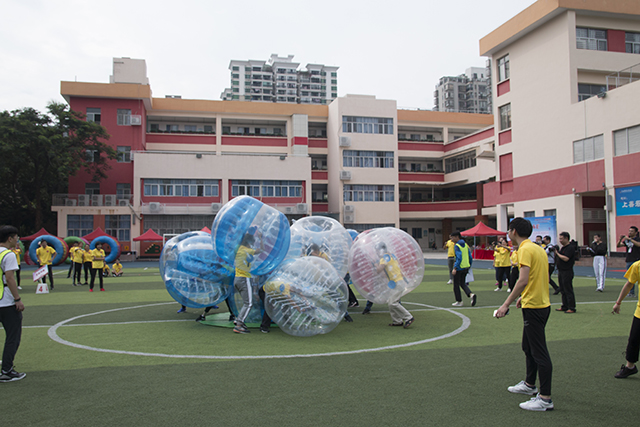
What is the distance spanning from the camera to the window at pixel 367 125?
4653cm

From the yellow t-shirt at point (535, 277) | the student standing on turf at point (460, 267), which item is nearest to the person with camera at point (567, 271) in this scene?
the student standing on turf at point (460, 267)

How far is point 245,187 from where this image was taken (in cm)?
4288

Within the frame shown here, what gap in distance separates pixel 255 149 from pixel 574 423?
4486cm

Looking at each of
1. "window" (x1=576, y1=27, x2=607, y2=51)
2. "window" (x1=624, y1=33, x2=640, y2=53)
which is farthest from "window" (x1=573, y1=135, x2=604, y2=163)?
"window" (x1=624, y1=33, x2=640, y2=53)

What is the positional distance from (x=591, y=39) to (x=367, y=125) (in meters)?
22.7

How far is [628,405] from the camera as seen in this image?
455 centimetres

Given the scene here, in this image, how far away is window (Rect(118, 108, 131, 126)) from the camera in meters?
42.8

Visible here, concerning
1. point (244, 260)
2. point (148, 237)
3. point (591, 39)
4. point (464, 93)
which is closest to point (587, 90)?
point (591, 39)

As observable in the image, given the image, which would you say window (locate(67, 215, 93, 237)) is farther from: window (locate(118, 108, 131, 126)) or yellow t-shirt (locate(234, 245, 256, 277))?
yellow t-shirt (locate(234, 245, 256, 277))

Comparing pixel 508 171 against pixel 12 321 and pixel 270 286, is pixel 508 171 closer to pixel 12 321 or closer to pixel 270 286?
pixel 270 286

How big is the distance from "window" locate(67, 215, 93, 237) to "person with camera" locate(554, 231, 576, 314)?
39157 millimetres

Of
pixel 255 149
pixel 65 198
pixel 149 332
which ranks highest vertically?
pixel 255 149

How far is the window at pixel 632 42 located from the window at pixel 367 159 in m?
22.7

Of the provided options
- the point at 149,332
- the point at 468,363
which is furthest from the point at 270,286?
the point at 468,363
